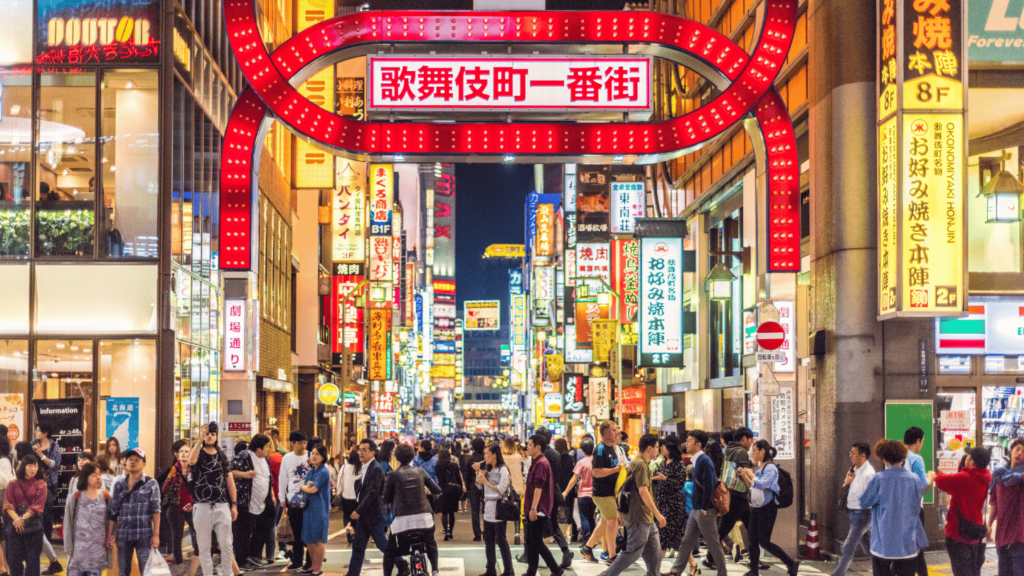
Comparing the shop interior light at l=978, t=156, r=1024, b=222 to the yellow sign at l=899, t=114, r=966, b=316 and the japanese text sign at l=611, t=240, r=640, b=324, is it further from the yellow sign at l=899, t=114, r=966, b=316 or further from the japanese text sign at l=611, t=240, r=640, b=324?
the japanese text sign at l=611, t=240, r=640, b=324

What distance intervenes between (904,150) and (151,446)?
14.6 metres

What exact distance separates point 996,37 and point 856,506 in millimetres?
8787

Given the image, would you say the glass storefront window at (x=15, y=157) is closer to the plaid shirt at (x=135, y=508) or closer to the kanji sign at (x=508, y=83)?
the kanji sign at (x=508, y=83)

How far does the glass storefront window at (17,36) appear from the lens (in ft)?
70.5

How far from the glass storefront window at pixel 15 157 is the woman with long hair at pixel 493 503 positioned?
36.4 ft

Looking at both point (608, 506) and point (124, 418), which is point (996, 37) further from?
point (124, 418)

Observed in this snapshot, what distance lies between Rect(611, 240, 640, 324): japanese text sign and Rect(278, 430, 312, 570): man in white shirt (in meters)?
25.1

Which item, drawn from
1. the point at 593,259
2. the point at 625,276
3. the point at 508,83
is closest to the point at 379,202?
the point at 593,259

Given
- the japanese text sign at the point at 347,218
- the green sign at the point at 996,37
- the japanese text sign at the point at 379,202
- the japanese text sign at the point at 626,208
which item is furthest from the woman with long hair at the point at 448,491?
the japanese text sign at the point at 379,202

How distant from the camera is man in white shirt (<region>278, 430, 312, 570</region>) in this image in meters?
15.9

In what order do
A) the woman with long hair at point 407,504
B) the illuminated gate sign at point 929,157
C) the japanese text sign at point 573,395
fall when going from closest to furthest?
the woman with long hair at point 407,504
the illuminated gate sign at point 929,157
the japanese text sign at point 573,395

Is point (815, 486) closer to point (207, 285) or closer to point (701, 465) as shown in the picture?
point (701, 465)

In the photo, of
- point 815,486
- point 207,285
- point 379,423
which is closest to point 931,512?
point 815,486

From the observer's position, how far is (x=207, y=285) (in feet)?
88.3
